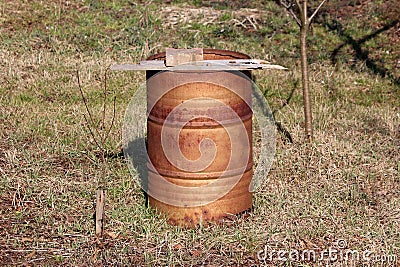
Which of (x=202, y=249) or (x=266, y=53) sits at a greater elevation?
(x=266, y=53)

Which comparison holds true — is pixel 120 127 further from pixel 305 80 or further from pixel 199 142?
pixel 199 142

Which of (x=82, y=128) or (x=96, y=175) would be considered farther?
(x=82, y=128)

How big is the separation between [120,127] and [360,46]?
16.5 feet

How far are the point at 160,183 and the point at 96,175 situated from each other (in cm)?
118

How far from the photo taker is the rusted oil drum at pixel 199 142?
15.1 ft

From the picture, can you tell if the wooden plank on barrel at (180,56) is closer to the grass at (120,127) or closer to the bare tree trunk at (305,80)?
the grass at (120,127)

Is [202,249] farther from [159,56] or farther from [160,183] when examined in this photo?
[159,56]

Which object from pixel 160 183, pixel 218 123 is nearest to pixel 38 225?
pixel 160 183

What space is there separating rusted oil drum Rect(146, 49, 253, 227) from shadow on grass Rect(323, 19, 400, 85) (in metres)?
5.22

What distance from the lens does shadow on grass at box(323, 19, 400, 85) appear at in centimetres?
958

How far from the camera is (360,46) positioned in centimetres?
1041

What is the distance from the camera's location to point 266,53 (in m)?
10.2

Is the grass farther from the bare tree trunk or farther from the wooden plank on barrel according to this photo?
the wooden plank on barrel

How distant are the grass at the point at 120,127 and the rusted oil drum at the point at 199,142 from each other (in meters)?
0.20
